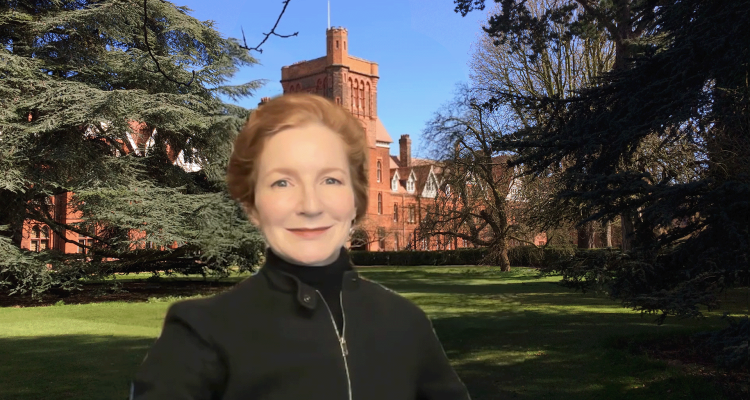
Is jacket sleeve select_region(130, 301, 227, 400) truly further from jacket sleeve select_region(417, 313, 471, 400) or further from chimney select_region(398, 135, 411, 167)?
chimney select_region(398, 135, 411, 167)

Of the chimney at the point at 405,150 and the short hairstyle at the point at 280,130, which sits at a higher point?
the chimney at the point at 405,150

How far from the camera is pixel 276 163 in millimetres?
1027

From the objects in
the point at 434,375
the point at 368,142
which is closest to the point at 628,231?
the point at 434,375

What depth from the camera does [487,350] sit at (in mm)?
8359

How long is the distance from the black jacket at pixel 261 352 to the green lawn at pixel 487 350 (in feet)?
6.06

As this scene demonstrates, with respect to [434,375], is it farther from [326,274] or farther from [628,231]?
[628,231]

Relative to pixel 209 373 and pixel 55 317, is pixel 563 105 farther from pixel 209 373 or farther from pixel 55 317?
pixel 55 317

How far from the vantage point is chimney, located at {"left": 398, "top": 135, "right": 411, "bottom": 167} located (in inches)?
2114

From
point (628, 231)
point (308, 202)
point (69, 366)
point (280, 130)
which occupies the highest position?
point (628, 231)

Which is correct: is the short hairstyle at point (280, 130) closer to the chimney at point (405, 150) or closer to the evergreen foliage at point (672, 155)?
the evergreen foliage at point (672, 155)

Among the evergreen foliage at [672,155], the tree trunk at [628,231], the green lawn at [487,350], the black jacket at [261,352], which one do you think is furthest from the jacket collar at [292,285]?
the tree trunk at [628,231]

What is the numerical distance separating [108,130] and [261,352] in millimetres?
16276

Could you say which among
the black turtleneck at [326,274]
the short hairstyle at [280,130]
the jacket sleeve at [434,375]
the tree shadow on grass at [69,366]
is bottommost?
the tree shadow on grass at [69,366]

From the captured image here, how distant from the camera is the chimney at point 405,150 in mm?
53688
